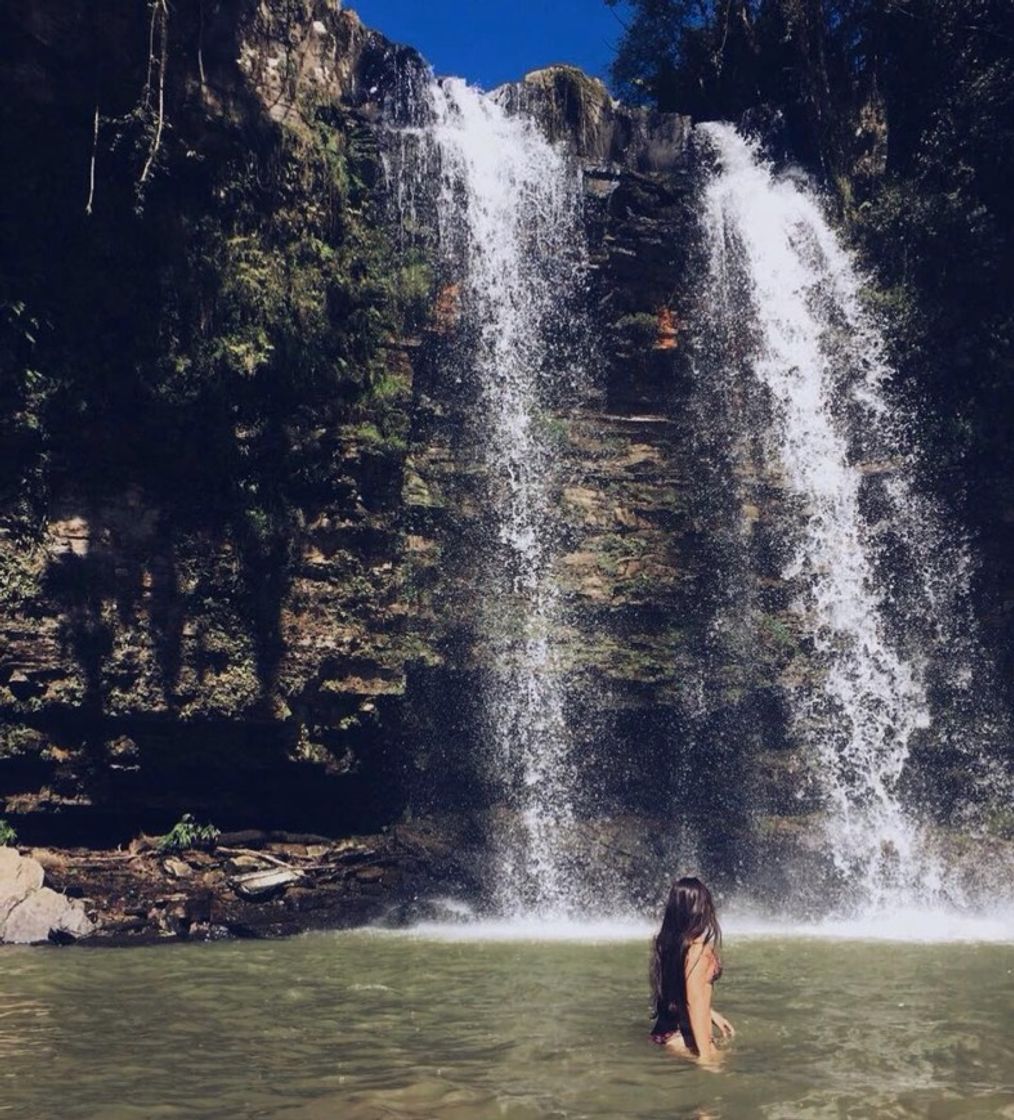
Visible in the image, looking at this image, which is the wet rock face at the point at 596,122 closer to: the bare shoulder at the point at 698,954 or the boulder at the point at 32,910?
the boulder at the point at 32,910

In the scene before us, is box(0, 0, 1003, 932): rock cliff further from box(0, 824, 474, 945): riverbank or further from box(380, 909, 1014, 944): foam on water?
box(380, 909, 1014, 944): foam on water

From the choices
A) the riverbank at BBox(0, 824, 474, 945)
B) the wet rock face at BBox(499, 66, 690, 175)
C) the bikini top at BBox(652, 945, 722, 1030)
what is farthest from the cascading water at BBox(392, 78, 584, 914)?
the bikini top at BBox(652, 945, 722, 1030)

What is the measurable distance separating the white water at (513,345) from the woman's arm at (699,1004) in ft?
32.6

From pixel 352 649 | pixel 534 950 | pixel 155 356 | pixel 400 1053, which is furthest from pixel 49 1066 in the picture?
pixel 155 356

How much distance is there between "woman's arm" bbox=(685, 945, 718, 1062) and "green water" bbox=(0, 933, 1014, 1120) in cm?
16

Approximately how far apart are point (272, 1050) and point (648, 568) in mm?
11486

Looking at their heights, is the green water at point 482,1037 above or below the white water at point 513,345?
below

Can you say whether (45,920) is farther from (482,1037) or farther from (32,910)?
(482,1037)

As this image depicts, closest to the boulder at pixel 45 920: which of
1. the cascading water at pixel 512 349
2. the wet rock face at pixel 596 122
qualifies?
the cascading water at pixel 512 349

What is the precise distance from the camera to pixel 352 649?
49.3 ft

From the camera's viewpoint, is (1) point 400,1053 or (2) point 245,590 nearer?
(1) point 400,1053

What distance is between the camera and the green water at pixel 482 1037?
540 cm

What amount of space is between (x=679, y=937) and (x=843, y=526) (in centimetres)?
1180

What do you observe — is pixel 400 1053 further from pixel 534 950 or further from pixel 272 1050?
pixel 534 950
